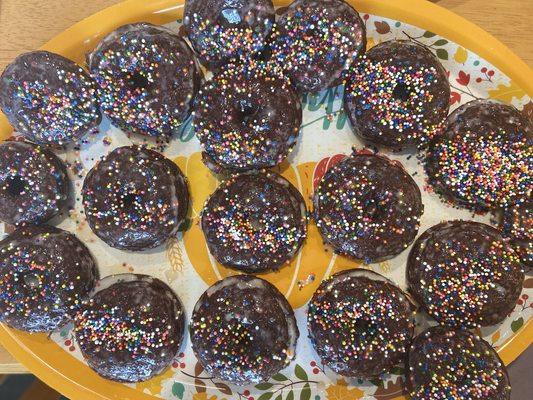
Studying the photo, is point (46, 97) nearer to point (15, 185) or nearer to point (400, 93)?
point (15, 185)

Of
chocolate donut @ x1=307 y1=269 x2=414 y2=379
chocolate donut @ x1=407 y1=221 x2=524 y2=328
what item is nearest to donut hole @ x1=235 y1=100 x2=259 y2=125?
chocolate donut @ x1=307 y1=269 x2=414 y2=379

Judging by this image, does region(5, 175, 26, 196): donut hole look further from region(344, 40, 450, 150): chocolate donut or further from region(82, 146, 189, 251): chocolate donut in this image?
region(344, 40, 450, 150): chocolate donut

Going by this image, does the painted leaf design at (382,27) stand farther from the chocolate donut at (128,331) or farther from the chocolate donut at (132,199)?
the chocolate donut at (128,331)

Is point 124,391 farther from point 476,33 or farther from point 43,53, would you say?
point 476,33

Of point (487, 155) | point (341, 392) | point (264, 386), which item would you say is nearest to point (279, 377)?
point (264, 386)

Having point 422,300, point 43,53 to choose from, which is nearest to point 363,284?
point 422,300

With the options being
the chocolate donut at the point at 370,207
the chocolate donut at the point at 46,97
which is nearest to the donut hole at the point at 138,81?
the chocolate donut at the point at 46,97
